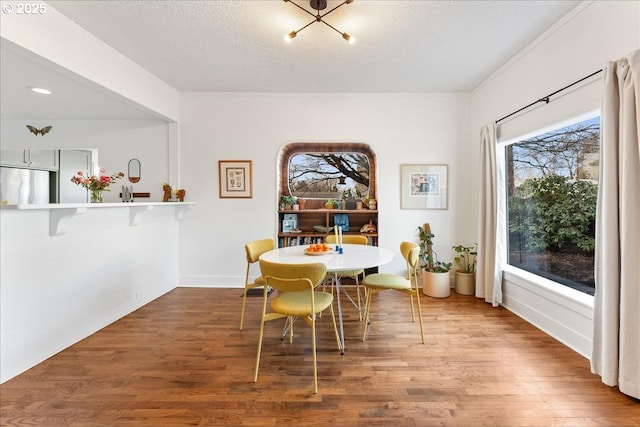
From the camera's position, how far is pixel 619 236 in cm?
181

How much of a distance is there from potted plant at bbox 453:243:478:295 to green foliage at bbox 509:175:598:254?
0.65 m

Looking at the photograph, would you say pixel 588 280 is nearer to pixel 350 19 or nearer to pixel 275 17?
pixel 350 19

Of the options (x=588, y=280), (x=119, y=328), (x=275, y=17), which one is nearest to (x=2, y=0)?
(x=275, y=17)

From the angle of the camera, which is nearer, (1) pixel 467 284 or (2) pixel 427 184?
(1) pixel 467 284

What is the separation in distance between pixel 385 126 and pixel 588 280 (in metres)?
2.80

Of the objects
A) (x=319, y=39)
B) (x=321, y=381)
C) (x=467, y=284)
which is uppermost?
(x=319, y=39)

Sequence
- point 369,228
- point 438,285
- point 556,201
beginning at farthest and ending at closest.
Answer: point 369,228 → point 438,285 → point 556,201

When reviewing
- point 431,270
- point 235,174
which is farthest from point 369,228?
point 235,174

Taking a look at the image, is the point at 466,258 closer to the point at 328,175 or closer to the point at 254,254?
the point at 328,175

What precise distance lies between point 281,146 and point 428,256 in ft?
8.50

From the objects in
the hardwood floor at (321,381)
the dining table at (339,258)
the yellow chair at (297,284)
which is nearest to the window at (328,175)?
the dining table at (339,258)

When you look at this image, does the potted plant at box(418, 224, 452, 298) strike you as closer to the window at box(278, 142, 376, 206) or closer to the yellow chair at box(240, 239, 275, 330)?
the window at box(278, 142, 376, 206)

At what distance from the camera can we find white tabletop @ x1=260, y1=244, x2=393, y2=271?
211 cm

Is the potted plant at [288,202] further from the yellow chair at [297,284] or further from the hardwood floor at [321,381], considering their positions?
the yellow chair at [297,284]
